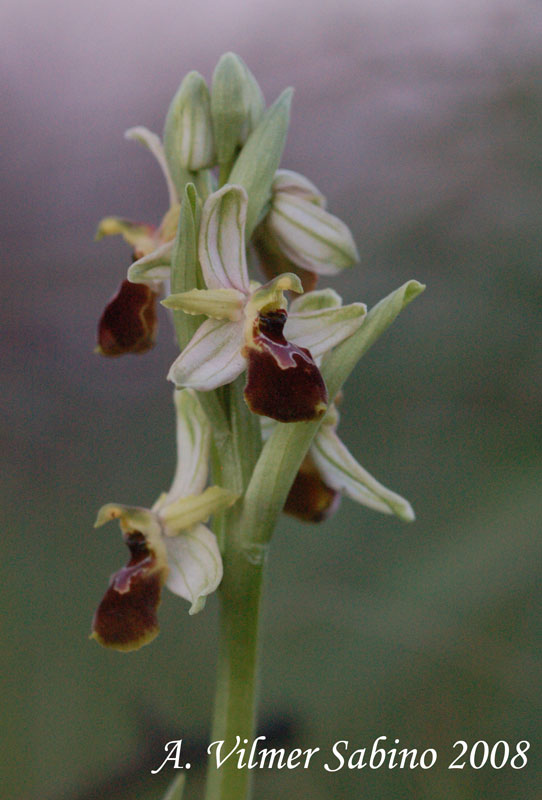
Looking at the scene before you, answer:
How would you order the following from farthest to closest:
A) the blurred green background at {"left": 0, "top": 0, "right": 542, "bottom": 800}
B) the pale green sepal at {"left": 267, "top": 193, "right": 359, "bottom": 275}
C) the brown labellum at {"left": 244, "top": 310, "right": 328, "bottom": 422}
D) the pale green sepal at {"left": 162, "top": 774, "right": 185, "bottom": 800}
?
the blurred green background at {"left": 0, "top": 0, "right": 542, "bottom": 800}, the pale green sepal at {"left": 267, "top": 193, "right": 359, "bottom": 275}, the pale green sepal at {"left": 162, "top": 774, "right": 185, "bottom": 800}, the brown labellum at {"left": 244, "top": 310, "right": 328, "bottom": 422}

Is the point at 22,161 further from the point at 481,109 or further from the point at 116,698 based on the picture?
the point at 116,698

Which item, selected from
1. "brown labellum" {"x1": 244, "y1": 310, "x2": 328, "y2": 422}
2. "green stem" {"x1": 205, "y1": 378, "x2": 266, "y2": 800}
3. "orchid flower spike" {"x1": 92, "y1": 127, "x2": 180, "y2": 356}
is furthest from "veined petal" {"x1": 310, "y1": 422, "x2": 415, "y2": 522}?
"orchid flower spike" {"x1": 92, "y1": 127, "x2": 180, "y2": 356}

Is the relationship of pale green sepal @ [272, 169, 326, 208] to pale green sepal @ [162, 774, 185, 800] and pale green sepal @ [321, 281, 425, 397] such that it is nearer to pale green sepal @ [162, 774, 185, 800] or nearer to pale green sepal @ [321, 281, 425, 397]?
pale green sepal @ [321, 281, 425, 397]

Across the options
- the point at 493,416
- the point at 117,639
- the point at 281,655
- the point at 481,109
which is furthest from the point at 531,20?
the point at 117,639

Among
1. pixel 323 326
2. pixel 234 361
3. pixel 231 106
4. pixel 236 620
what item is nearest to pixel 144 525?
pixel 236 620

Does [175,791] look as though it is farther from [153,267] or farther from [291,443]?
[153,267]
